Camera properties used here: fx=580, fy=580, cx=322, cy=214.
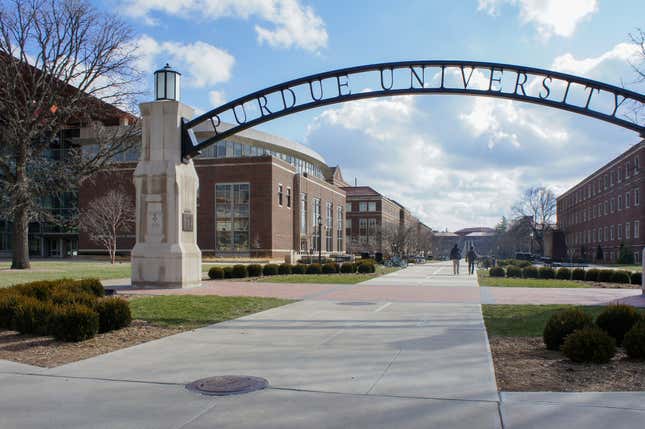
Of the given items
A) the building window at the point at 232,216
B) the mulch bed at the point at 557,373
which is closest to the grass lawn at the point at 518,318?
the mulch bed at the point at 557,373

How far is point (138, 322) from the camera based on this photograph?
10609 millimetres

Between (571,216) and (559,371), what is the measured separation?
9441 centimetres

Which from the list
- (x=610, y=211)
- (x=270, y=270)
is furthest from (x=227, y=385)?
(x=610, y=211)

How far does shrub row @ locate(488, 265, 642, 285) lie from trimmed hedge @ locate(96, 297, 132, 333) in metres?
20.4

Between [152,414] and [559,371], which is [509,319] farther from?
[152,414]

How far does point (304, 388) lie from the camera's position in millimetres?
5891

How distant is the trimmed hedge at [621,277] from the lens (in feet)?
76.7

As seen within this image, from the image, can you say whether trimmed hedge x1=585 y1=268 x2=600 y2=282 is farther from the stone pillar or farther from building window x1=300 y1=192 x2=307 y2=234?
building window x1=300 y1=192 x2=307 y2=234

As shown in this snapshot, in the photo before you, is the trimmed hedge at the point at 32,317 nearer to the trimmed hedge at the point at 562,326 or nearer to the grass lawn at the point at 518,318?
the grass lawn at the point at 518,318

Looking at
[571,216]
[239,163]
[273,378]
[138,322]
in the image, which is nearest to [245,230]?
[239,163]

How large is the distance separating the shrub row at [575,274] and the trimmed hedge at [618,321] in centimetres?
1673

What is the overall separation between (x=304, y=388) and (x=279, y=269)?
21.8m

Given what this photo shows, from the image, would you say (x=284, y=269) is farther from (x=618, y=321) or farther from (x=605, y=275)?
(x=618, y=321)

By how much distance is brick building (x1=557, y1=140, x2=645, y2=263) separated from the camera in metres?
55.8
